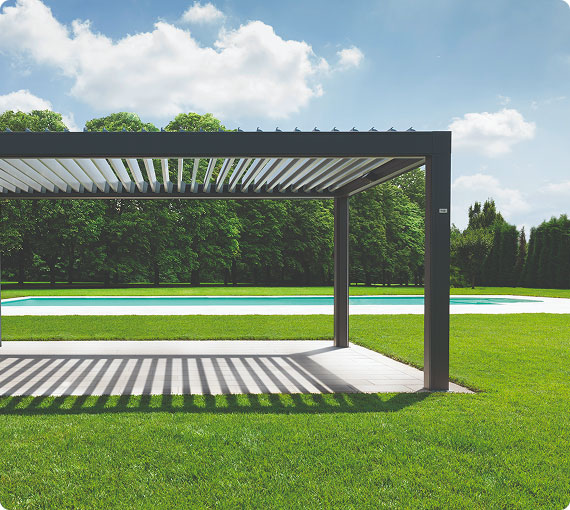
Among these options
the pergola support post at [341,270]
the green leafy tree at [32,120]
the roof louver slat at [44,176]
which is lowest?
the pergola support post at [341,270]

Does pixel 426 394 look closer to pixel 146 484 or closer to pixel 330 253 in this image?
A: pixel 146 484

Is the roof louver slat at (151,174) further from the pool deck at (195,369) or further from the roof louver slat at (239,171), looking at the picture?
the pool deck at (195,369)

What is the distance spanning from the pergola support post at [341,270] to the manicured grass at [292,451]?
3885 mm

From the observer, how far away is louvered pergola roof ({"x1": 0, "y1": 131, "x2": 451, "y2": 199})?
20.5 feet

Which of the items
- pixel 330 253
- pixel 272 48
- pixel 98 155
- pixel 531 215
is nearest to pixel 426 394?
pixel 98 155

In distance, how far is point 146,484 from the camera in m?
3.87

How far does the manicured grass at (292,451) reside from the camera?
371cm

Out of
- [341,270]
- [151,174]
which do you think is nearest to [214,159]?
[151,174]

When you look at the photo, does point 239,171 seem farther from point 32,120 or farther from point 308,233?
point 308,233

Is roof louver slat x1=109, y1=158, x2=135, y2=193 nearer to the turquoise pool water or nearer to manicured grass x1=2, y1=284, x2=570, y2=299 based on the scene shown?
the turquoise pool water

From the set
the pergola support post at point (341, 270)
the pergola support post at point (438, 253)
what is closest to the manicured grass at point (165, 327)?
the pergola support post at point (341, 270)

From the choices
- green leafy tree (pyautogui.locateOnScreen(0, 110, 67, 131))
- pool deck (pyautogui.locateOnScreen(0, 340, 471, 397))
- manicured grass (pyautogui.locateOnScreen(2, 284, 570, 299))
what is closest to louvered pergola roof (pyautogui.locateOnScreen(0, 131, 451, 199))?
pool deck (pyautogui.locateOnScreen(0, 340, 471, 397))

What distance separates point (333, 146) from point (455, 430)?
3524 mm

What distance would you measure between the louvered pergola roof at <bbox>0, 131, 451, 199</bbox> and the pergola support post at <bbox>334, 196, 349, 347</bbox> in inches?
21.9
